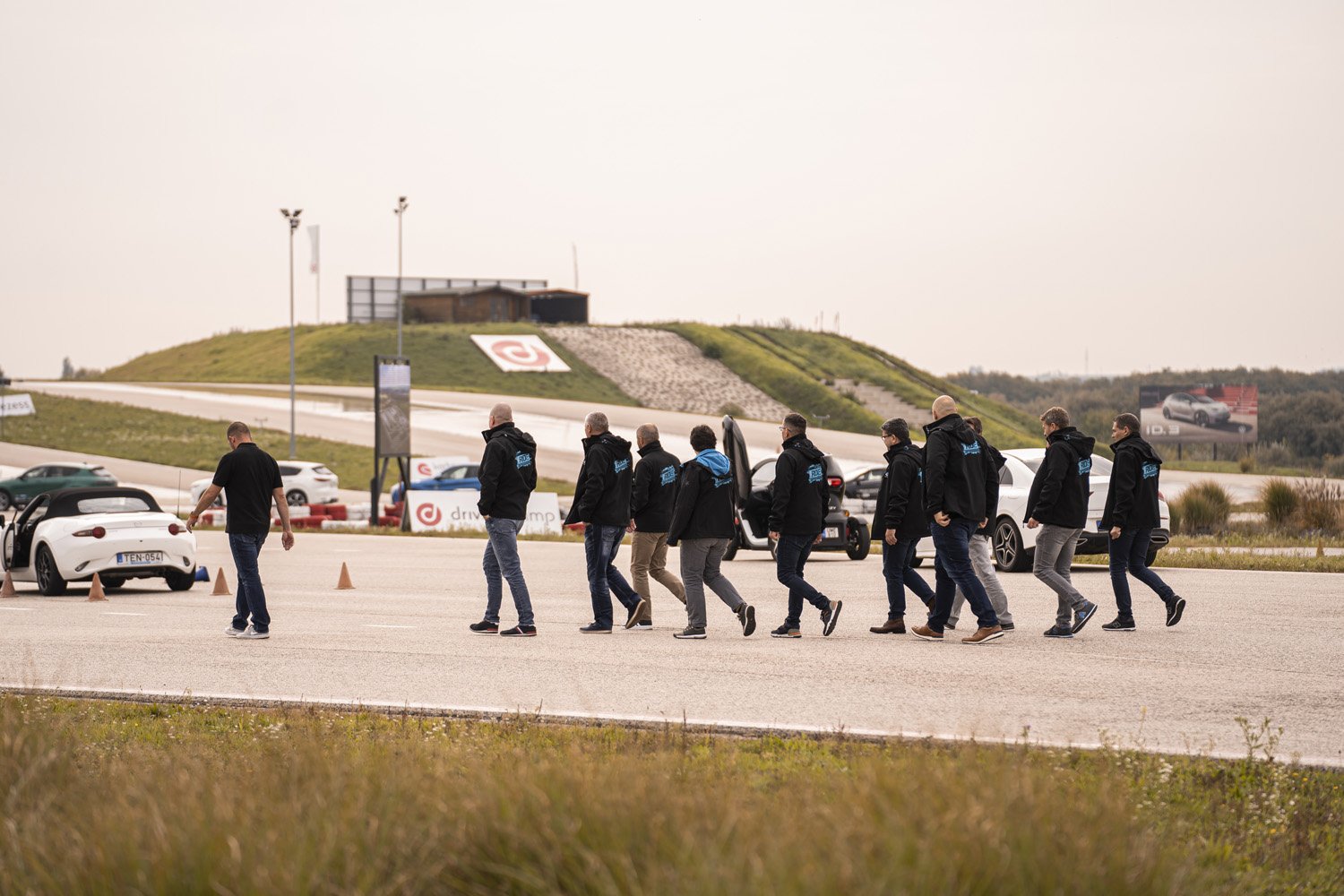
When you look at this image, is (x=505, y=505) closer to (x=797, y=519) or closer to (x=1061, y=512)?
(x=797, y=519)

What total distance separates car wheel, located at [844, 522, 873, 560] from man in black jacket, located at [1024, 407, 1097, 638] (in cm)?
960

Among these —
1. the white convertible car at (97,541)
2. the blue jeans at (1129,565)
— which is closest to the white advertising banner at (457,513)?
the white convertible car at (97,541)

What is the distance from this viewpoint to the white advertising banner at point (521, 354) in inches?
3553

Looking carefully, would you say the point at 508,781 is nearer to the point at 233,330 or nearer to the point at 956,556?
the point at 956,556

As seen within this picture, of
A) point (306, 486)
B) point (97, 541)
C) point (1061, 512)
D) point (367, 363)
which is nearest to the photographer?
point (1061, 512)

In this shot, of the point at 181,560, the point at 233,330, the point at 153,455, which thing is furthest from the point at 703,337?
the point at 181,560

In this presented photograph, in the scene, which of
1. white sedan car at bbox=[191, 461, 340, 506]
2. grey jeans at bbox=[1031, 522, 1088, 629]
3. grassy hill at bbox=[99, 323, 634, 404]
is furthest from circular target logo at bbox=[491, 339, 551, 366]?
grey jeans at bbox=[1031, 522, 1088, 629]

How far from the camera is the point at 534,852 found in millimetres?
4285

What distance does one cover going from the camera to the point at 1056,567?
12.4 m

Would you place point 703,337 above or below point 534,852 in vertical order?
above

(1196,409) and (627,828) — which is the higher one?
(1196,409)

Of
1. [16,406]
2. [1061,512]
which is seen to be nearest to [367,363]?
[16,406]

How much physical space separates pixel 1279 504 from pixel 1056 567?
15795 millimetres

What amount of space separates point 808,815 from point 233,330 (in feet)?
393
